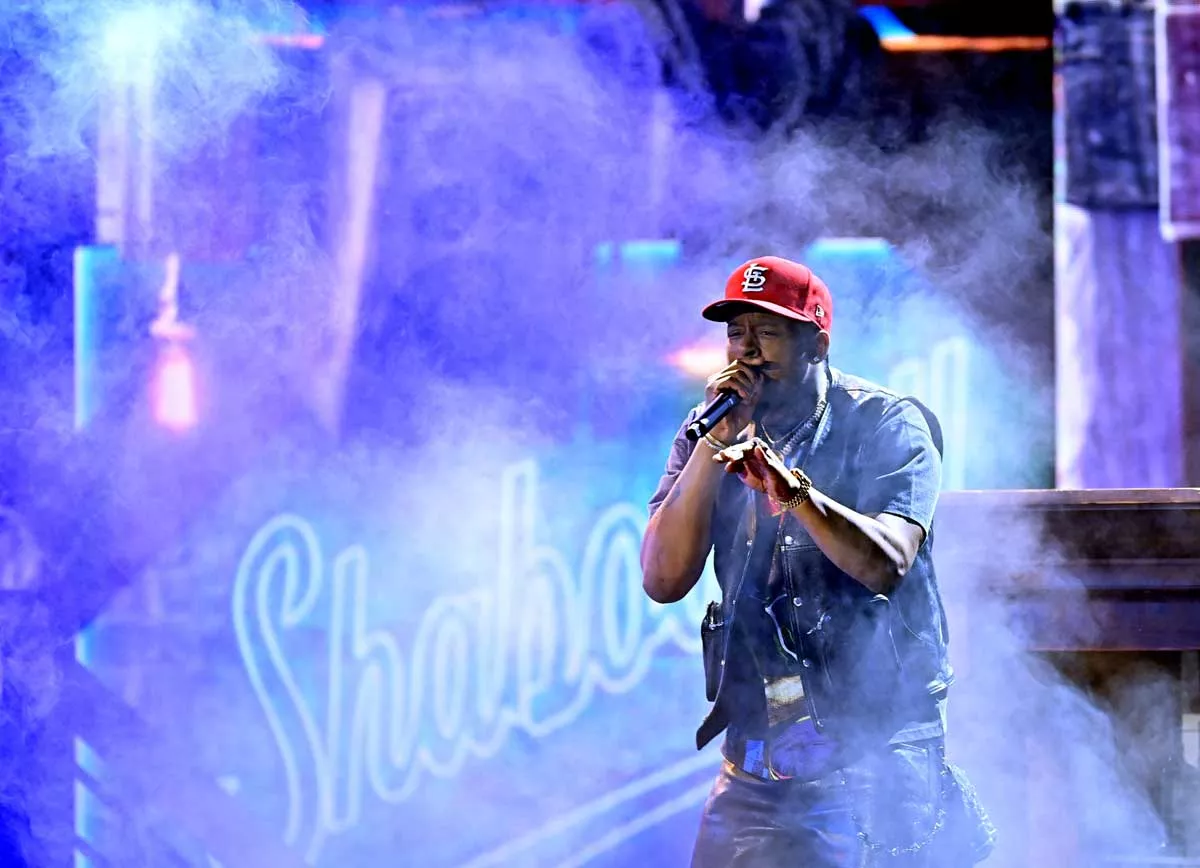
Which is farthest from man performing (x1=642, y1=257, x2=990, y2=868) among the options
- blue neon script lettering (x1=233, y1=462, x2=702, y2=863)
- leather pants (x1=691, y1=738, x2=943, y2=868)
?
blue neon script lettering (x1=233, y1=462, x2=702, y2=863)

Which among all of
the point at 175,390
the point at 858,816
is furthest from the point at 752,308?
the point at 175,390

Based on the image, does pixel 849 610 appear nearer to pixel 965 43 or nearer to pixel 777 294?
pixel 777 294

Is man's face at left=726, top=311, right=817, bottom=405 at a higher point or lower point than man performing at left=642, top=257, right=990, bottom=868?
higher

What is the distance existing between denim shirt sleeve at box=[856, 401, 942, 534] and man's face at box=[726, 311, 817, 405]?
193 millimetres

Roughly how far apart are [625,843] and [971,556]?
5.19 ft

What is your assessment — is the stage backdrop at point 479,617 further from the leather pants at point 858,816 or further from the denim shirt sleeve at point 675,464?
the leather pants at point 858,816

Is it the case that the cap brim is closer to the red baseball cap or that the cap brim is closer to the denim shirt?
the red baseball cap

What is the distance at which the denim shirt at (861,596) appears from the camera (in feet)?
6.93

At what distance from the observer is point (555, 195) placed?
4.17 metres

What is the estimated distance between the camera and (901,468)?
214 centimetres

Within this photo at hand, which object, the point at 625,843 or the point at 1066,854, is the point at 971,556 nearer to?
the point at 1066,854

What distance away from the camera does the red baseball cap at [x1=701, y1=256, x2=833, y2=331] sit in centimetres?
222

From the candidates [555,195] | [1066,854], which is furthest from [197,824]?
[1066,854]

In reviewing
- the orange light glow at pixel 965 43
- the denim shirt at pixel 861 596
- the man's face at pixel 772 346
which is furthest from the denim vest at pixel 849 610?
the orange light glow at pixel 965 43
